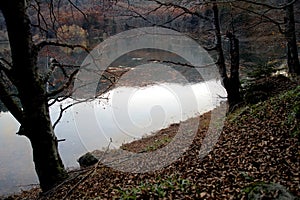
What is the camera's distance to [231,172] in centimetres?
492

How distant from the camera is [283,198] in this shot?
3.46m

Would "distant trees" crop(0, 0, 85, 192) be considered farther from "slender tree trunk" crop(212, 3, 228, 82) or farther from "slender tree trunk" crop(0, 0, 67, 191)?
"slender tree trunk" crop(212, 3, 228, 82)

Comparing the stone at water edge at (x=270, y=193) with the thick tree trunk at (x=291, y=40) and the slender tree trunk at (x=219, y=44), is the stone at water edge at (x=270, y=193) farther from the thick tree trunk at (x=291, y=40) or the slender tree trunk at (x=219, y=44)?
the thick tree trunk at (x=291, y=40)

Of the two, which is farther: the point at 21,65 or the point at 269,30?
the point at 269,30

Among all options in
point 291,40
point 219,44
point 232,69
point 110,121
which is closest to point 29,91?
point 219,44

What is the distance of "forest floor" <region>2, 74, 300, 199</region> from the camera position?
423 centimetres

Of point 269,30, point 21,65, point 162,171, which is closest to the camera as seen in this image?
point 21,65

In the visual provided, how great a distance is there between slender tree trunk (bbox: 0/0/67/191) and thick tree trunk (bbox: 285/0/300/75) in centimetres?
946

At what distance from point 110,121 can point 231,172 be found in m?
13.1

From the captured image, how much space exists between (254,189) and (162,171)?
8.90 feet

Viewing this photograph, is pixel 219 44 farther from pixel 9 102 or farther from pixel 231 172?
pixel 9 102

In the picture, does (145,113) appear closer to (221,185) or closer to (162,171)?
(162,171)

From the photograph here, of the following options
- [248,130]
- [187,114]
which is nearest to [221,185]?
[248,130]


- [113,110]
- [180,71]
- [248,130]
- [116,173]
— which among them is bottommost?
[116,173]
